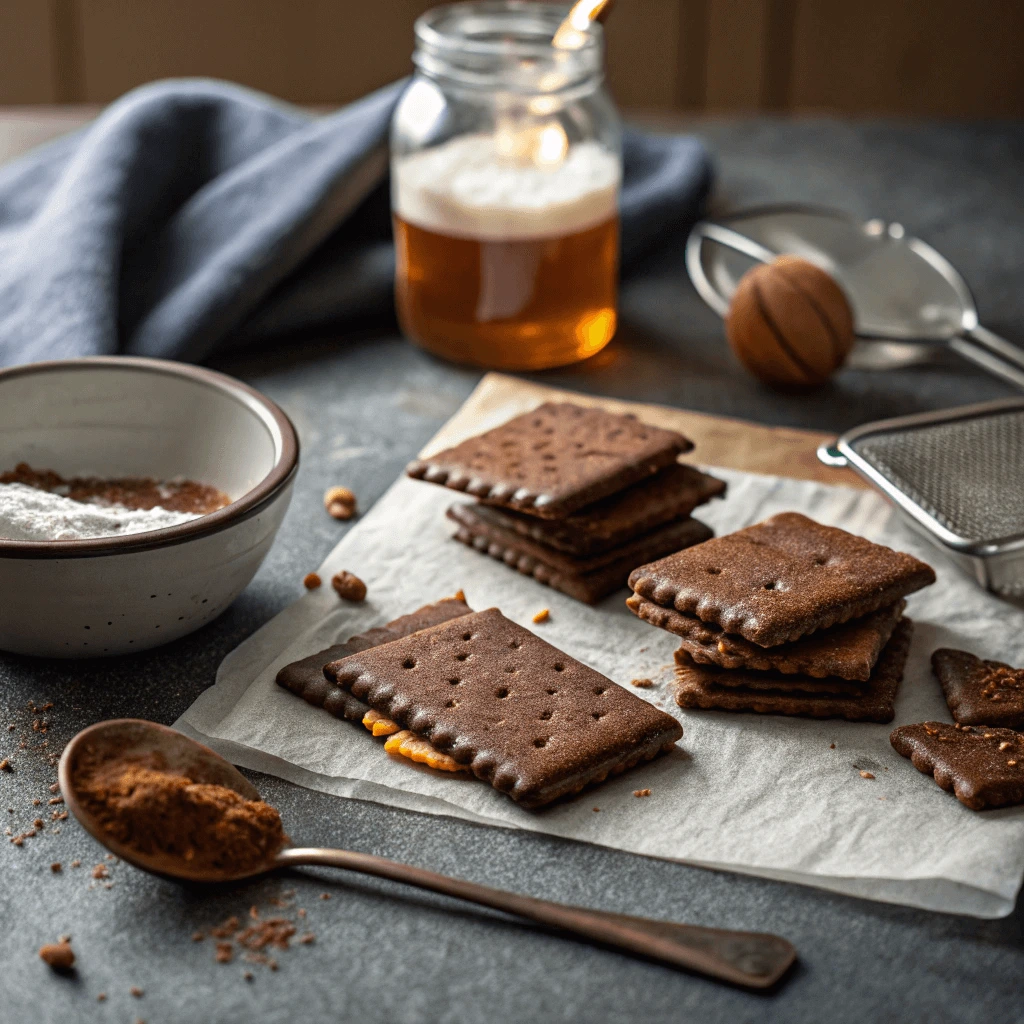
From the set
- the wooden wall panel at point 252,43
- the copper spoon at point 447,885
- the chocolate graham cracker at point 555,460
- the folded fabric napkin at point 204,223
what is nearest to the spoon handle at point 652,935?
the copper spoon at point 447,885

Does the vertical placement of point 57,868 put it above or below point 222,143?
below

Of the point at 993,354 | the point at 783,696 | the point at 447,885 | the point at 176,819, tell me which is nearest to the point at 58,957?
the point at 176,819

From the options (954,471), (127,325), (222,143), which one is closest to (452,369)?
(127,325)

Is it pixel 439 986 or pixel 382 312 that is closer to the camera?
pixel 439 986

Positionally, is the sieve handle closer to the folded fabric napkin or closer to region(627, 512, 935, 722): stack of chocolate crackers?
the folded fabric napkin

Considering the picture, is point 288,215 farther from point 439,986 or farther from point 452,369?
point 439,986

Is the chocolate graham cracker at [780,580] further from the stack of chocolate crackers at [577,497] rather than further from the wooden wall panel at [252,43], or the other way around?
the wooden wall panel at [252,43]
